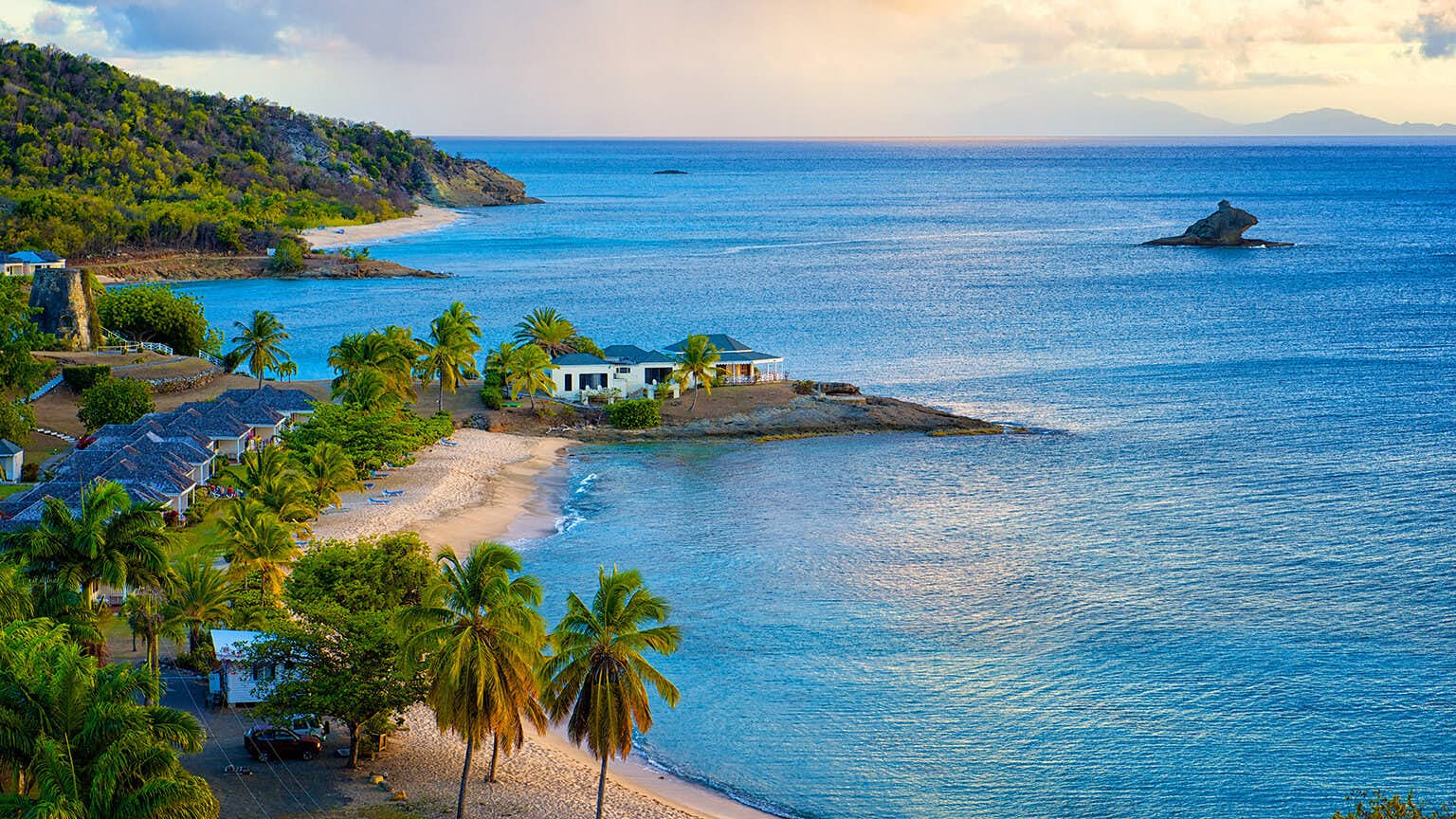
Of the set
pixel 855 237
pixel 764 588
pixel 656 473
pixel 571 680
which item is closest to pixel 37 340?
pixel 656 473

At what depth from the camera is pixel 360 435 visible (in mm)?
58062

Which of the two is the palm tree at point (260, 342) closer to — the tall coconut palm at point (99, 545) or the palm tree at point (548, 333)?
the palm tree at point (548, 333)

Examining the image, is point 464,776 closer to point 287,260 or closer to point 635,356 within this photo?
point 635,356

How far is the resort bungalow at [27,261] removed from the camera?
112688 millimetres

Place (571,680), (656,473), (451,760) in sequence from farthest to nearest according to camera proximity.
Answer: (656,473)
(451,760)
(571,680)

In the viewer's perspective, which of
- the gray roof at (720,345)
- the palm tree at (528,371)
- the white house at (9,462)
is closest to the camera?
the white house at (9,462)

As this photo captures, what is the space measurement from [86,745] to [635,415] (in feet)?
166

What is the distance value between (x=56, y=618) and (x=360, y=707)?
7.38m

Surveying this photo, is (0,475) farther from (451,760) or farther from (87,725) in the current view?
(87,725)

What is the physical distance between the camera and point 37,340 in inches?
3123

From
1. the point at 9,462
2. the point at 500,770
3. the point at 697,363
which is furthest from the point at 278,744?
the point at 697,363

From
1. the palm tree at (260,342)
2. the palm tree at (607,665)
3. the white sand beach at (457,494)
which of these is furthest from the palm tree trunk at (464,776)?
the palm tree at (260,342)

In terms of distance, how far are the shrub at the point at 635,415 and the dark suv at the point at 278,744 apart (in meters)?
41.3

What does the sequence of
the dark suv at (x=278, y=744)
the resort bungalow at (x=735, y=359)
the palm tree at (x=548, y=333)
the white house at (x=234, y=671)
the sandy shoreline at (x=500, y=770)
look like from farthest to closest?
the palm tree at (x=548, y=333), the resort bungalow at (x=735, y=359), the white house at (x=234, y=671), the dark suv at (x=278, y=744), the sandy shoreline at (x=500, y=770)
